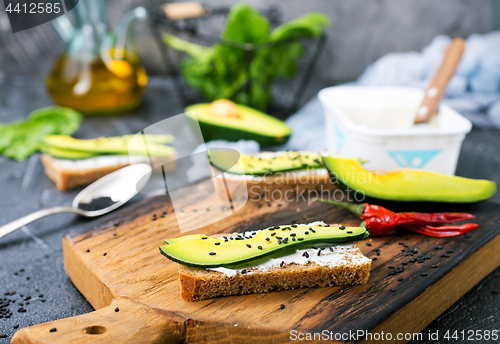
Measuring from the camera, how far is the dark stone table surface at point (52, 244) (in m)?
1.04

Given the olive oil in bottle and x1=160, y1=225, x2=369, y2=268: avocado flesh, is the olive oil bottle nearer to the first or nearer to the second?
the olive oil in bottle

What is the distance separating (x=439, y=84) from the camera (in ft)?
5.28

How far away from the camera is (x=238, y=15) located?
7.16 ft

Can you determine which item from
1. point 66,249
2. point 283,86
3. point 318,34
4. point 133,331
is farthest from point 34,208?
point 283,86

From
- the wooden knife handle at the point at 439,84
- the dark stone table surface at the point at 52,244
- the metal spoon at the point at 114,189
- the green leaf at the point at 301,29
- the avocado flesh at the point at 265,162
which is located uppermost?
the green leaf at the point at 301,29

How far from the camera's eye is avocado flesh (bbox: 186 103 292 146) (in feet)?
6.41

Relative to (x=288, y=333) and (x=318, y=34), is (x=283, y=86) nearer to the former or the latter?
(x=318, y=34)

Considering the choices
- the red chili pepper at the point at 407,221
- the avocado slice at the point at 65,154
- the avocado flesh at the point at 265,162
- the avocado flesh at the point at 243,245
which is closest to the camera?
the avocado flesh at the point at 243,245

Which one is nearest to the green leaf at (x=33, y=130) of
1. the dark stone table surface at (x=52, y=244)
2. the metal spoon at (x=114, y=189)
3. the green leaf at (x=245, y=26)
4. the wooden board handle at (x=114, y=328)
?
the dark stone table surface at (x=52, y=244)

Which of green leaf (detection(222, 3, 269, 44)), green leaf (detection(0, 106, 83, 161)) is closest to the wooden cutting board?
green leaf (detection(0, 106, 83, 161))

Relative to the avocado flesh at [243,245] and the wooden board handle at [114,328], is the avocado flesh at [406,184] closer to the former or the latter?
the avocado flesh at [243,245]

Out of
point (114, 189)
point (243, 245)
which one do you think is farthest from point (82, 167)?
point (243, 245)

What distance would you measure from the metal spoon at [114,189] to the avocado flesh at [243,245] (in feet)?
1.80

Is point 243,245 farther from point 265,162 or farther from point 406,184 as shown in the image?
point 406,184
